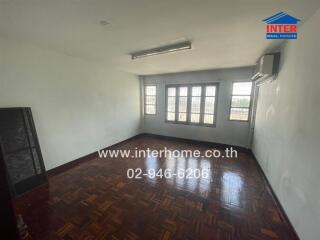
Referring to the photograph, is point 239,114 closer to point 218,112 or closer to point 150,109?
point 218,112

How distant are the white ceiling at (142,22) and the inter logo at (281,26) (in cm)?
7

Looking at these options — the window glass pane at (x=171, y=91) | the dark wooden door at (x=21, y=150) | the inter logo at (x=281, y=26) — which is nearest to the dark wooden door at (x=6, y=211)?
the dark wooden door at (x=21, y=150)

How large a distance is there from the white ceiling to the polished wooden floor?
7.68 feet

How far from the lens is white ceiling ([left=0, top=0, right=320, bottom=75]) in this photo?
1.30 metres

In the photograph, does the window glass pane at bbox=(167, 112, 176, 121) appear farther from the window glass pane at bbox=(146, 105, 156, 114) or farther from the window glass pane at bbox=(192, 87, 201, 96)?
the window glass pane at bbox=(192, 87, 201, 96)

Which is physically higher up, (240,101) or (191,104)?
(240,101)

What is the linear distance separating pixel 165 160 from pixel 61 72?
9.50 feet

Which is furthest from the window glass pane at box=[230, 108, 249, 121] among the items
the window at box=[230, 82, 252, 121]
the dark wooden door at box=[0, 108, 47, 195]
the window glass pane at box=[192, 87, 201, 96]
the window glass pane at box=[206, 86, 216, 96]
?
the dark wooden door at box=[0, 108, 47, 195]

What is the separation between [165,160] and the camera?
342 centimetres

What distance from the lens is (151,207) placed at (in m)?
1.95

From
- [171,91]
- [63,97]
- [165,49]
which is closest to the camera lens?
[165,49]

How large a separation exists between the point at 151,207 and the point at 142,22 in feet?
7.74

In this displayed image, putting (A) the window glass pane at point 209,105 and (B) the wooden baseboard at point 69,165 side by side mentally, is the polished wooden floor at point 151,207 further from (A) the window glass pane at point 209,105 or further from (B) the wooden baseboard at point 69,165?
(A) the window glass pane at point 209,105

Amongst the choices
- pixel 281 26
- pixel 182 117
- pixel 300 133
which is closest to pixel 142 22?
pixel 281 26
